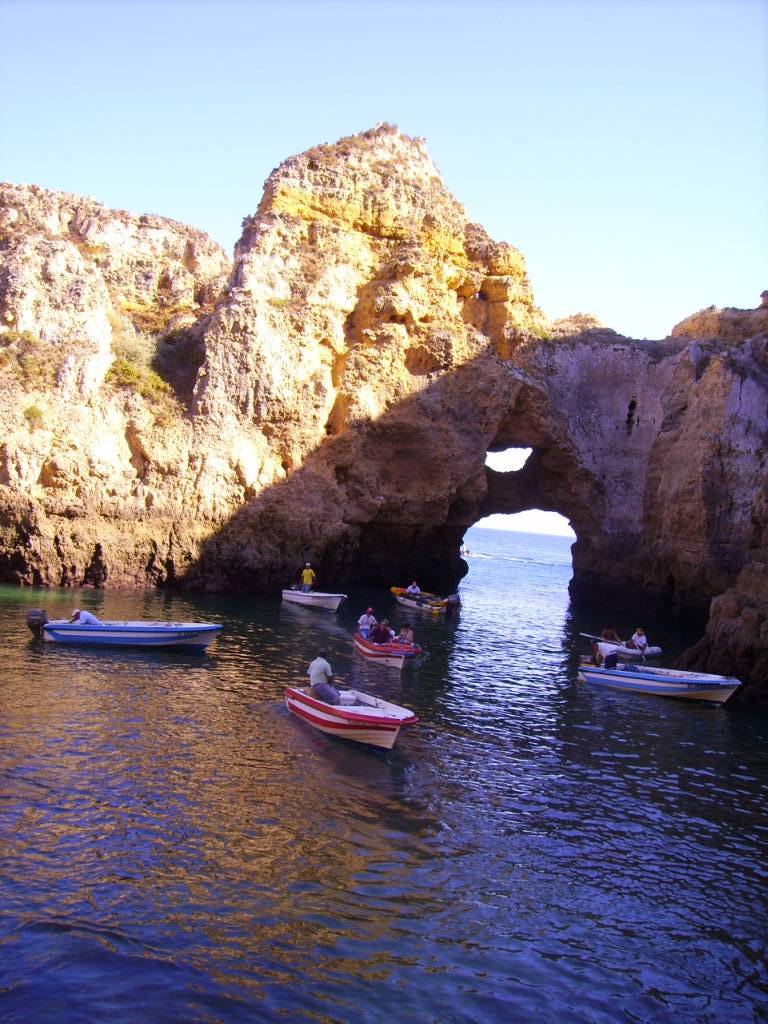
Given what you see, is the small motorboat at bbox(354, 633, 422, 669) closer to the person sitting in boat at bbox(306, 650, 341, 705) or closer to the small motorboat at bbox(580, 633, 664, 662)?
the person sitting in boat at bbox(306, 650, 341, 705)

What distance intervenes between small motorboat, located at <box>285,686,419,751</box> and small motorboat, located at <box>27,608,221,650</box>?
6.85 metres

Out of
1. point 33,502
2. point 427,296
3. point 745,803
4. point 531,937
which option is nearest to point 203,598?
point 33,502

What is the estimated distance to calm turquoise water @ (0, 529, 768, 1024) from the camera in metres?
7.90

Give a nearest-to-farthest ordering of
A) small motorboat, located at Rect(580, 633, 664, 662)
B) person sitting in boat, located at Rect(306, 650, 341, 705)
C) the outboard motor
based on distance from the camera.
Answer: person sitting in boat, located at Rect(306, 650, 341, 705)
the outboard motor
small motorboat, located at Rect(580, 633, 664, 662)

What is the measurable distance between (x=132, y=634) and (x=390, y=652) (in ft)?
24.1

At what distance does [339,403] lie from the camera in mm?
41156

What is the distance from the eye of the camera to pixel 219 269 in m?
55.2

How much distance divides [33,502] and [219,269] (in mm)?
28238

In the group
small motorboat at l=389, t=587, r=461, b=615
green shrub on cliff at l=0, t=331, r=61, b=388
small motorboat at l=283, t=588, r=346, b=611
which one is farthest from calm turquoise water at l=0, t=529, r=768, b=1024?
green shrub on cliff at l=0, t=331, r=61, b=388

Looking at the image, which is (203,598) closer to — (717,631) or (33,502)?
(33,502)

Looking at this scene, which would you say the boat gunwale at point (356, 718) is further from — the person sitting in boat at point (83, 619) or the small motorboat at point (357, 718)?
the person sitting in boat at point (83, 619)

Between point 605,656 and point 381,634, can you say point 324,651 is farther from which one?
point 605,656

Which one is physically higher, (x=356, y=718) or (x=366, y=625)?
(x=366, y=625)

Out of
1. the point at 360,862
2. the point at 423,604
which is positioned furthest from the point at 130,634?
the point at 423,604
